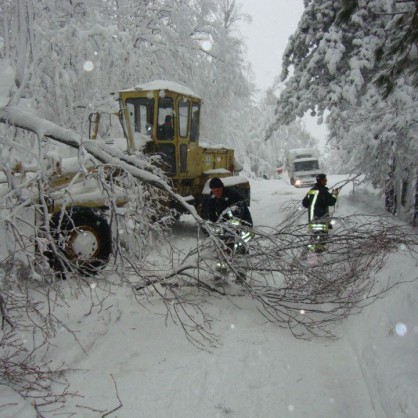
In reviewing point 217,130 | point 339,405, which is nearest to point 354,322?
point 339,405

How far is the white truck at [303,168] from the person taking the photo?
2473cm

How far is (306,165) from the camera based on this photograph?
2616cm

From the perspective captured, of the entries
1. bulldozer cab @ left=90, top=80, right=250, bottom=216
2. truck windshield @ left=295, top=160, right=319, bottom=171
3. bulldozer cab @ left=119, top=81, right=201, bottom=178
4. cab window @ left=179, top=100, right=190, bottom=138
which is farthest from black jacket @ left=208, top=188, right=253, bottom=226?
truck windshield @ left=295, top=160, right=319, bottom=171

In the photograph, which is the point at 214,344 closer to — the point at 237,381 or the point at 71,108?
the point at 237,381

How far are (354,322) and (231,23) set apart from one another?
23.0 meters

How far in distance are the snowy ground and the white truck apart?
20.1 m

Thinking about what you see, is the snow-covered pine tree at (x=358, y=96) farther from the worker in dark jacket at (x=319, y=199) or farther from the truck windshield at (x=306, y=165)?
the truck windshield at (x=306, y=165)

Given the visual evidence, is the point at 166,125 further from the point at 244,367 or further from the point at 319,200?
the point at 244,367

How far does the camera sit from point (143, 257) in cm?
507

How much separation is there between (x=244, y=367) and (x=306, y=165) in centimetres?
2354

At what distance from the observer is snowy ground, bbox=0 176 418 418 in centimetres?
316

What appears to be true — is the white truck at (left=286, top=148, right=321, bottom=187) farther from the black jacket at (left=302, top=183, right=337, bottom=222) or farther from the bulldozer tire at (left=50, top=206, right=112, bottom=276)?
the bulldozer tire at (left=50, top=206, right=112, bottom=276)

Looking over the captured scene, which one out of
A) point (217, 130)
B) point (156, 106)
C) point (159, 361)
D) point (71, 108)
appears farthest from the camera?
point (217, 130)

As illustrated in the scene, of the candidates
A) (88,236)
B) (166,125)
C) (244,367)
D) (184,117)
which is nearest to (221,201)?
(88,236)
